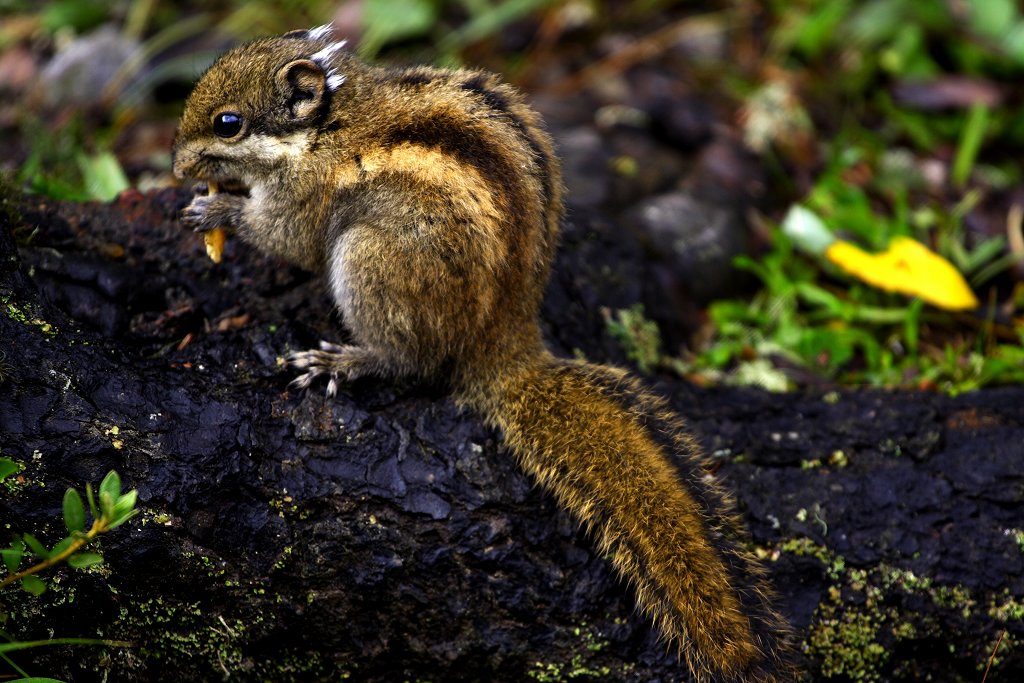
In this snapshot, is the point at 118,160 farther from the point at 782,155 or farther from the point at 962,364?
the point at 962,364

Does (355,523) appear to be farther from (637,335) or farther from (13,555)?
(637,335)

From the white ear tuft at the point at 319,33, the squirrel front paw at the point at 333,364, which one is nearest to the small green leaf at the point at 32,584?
the squirrel front paw at the point at 333,364

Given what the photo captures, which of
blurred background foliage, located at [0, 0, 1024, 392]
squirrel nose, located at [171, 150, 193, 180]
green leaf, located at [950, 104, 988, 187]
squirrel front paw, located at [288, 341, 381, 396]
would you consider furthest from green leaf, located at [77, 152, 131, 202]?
green leaf, located at [950, 104, 988, 187]

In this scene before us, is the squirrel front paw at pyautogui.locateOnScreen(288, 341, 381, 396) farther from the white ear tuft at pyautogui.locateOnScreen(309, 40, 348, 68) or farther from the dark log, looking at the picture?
the white ear tuft at pyautogui.locateOnScreen(309, 40, 348, 68)

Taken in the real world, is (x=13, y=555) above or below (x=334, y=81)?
below

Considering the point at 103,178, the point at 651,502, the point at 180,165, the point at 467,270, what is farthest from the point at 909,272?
the point at 103,178

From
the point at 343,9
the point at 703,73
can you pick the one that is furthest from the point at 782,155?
the point at 343,9

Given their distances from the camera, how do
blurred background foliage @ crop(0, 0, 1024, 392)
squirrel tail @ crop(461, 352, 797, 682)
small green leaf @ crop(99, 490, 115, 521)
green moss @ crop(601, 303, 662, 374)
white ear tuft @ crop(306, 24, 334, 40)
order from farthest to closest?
blurred background foliage @ crop(0, 0, 1024, 392) < green moss @ crop(601, 303, 662, 374) < white ear tuft @ crop(306, 24, 334, 40) < squirrel tail @ crop(461, 352, 797, 682) < small green leaf @ crop(99, 490, 115, 521)
